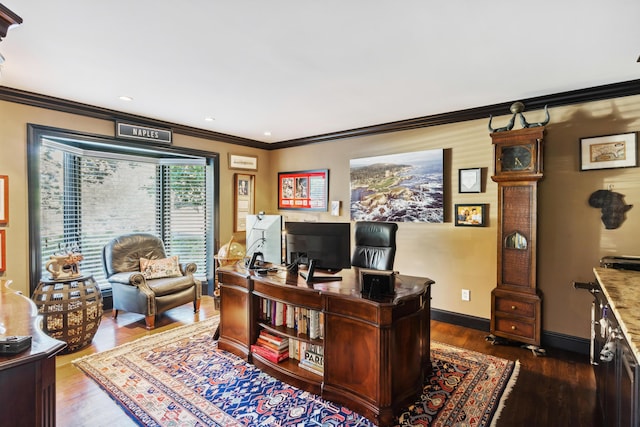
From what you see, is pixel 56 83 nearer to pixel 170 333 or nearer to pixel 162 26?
pixel 162 26

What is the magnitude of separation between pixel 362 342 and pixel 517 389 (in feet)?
4.51

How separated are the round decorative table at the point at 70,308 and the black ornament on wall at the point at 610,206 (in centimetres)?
492

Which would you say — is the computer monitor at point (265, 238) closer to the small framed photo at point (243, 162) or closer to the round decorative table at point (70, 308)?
the round decorative table at point (70, 308)

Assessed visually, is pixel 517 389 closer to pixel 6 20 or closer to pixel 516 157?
pixel 516 157

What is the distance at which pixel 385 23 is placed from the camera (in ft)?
6.32

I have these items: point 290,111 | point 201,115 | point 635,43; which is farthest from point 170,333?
point 635,43

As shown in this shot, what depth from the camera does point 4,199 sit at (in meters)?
3.08

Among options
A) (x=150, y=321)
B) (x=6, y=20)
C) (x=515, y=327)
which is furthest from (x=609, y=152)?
(x=150, y=321)

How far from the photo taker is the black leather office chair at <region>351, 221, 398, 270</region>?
3.18m

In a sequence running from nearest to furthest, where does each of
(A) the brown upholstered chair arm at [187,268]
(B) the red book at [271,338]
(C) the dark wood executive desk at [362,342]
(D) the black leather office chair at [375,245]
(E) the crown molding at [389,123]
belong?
(C) the dark wood executive desk at [362,342] → (B) the red book at [271,338] → (E) the crown molding at [389,123] → (D) the black leather office chair at [375,245] → (A) the brown upholstered chair arm at [187,268]

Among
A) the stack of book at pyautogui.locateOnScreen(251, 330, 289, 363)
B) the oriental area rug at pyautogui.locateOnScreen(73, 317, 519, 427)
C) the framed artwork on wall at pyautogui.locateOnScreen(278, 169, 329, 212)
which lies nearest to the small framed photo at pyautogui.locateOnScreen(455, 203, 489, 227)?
the oriental area rug at pyautogui.locateOnScreen(73, 317, 519, 427)

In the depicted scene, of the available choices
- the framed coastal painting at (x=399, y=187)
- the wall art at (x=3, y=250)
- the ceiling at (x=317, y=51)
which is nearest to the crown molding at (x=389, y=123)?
the ceiling at (x=317, y=51)

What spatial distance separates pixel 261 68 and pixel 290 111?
47.6 inches

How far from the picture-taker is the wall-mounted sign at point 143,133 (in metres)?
3.90
